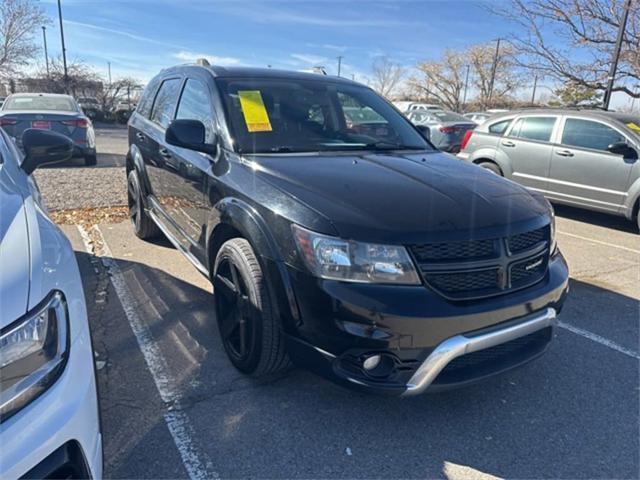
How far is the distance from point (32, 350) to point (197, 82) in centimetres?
268

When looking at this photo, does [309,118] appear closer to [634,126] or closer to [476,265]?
[476,265]

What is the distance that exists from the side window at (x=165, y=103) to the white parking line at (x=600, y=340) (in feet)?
11.9

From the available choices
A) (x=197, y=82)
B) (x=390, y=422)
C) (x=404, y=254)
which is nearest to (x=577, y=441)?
(x=390, y=422)

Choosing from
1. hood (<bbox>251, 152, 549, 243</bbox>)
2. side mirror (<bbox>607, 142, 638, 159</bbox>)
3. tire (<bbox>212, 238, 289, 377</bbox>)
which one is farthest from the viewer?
side mirror (<bbox>607, 142, 638, 159</bbox>)

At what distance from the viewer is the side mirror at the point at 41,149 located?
285cm

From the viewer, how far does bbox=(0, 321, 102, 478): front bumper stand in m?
1.25

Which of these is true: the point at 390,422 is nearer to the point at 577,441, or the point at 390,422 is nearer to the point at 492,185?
the point at 577,441

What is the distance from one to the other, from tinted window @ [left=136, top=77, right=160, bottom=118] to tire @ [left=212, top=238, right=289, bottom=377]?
2.60 m

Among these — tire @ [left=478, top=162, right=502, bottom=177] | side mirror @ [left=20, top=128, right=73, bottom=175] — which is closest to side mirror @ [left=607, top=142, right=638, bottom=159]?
tire @ [left=478, top=162, right=502, bottom=177]

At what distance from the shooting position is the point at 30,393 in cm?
132

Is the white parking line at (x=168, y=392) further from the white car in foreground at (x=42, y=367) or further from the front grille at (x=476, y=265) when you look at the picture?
the front grille at (x=476, y=265)

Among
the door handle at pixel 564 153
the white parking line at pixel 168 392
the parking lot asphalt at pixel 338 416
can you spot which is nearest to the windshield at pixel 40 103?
the white parking line at pixel 168 392

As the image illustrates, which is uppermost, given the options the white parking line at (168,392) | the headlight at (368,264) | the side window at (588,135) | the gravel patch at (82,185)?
the side window at (588,135)

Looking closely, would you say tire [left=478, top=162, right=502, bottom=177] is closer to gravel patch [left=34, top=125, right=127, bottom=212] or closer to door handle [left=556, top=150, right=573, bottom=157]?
door handle [left=556, top=150, right=573, bottom=157]
